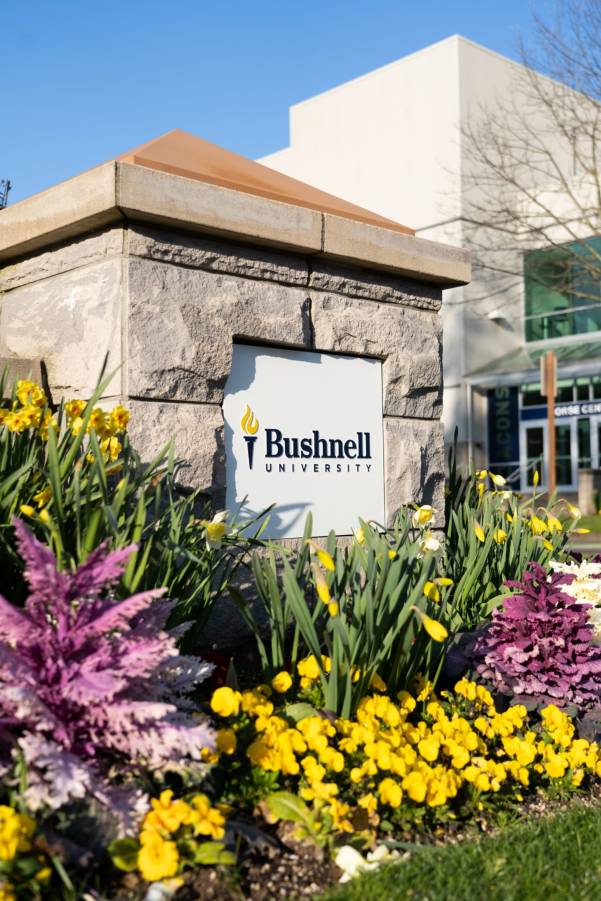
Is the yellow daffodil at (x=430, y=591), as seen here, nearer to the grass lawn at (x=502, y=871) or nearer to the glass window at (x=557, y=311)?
the grass lawn at (x=502, y=871)

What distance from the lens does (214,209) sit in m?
4.25

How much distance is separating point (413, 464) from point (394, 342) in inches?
26.9

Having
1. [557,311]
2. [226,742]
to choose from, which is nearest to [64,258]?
[226,742]

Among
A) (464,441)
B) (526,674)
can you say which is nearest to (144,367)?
(526,674)

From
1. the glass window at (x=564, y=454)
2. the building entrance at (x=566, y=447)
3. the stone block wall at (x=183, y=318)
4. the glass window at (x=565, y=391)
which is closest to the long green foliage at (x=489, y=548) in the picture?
the stone block wall at (x=183, y=318)

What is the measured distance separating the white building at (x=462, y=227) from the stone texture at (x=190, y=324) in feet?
68.1

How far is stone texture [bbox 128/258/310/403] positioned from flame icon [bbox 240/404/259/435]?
20cm

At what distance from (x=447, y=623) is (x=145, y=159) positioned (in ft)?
7.85

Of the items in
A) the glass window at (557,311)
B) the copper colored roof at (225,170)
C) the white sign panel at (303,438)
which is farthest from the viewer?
the glass window at (557,311)

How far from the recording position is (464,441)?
2681 cm

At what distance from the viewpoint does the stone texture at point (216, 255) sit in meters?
4.12

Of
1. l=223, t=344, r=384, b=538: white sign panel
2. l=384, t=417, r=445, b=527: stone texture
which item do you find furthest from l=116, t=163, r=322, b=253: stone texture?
l=384, t=417, r=445, b=527: stone texture

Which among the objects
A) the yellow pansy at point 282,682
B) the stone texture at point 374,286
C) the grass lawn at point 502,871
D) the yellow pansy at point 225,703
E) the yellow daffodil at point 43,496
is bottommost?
the grass lawn at point 502,871

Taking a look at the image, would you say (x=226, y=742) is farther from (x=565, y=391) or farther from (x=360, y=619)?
(x=565, y=391)
